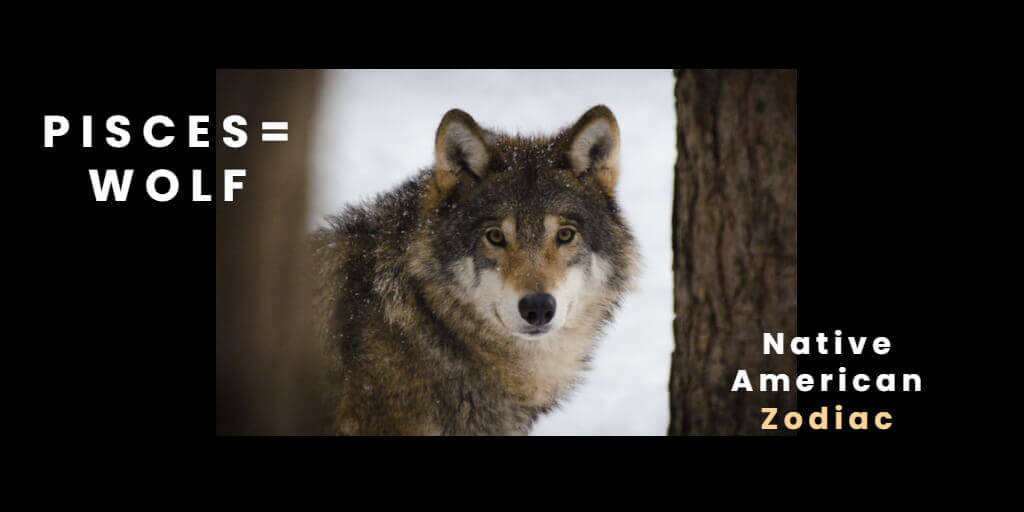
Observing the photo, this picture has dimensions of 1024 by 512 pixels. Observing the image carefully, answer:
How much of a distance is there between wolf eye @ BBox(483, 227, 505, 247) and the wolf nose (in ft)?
1.27

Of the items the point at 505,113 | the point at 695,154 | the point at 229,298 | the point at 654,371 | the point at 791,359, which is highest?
the point at 505,113

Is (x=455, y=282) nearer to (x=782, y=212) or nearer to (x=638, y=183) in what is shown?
(x=782, y=212)

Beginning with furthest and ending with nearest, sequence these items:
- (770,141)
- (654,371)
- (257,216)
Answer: (654,371) < (770,141) < (257,216)

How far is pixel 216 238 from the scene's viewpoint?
2938 millimetres

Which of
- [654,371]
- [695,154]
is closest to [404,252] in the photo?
[695,154]

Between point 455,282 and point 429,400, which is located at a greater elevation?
point 455,282

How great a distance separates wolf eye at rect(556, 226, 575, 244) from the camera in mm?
3824

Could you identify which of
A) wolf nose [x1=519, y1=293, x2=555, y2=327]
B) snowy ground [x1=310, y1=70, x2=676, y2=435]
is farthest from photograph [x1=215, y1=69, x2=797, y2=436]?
snowy ground [x1=310, y1=70, x2=676, y2=435]

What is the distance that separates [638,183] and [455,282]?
2983 mm

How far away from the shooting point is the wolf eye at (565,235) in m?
3.82

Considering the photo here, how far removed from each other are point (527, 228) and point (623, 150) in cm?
276

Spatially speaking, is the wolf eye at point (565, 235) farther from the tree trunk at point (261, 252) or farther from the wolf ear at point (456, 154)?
the tree trunk at point (261, 252)

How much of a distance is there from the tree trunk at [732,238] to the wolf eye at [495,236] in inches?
35.6

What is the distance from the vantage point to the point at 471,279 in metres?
3.82
